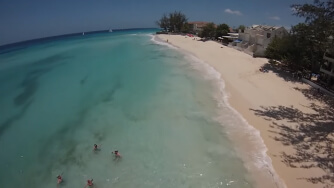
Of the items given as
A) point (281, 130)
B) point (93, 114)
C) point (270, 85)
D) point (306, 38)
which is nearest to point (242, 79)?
point (270, 85)

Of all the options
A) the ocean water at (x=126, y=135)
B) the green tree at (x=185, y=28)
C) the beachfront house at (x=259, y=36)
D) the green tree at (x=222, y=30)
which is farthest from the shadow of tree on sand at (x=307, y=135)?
the green tree at (x=185, y=28)

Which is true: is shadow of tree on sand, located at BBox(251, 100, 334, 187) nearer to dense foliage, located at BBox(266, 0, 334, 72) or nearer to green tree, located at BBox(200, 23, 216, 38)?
dense foliage, located at BBox(266, 0, 334, 72)

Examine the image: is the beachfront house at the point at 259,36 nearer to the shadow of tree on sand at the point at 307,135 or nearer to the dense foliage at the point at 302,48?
the dense foliage at the point at 302,48

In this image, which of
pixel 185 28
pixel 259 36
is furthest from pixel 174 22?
pixel 259 36

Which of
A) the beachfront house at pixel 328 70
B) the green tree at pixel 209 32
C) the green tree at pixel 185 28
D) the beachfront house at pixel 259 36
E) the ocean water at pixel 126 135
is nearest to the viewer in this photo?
the ocean water at pixel 126 135

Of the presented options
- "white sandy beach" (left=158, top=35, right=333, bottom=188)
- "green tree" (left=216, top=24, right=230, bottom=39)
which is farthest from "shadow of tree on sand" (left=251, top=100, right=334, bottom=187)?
"green tree" (left=216, top=24, right=230, bottom=39)

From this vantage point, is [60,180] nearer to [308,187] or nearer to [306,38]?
[308,187]
